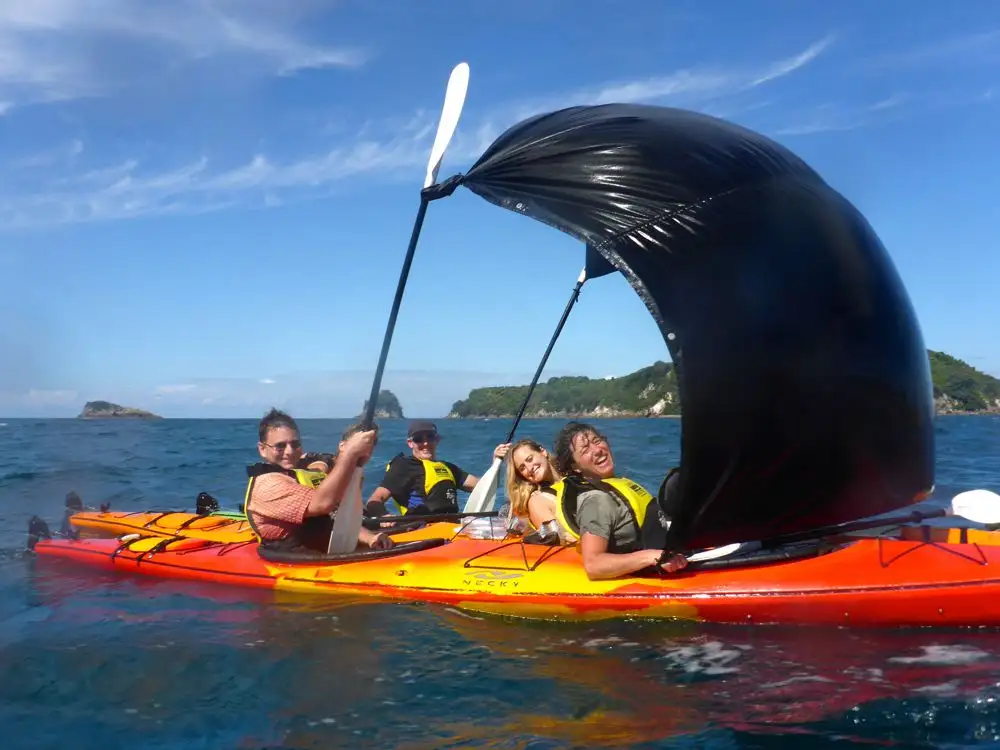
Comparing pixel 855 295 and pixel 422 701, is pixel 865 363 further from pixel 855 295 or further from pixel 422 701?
pixel 422 701

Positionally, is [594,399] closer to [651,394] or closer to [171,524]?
[651,394]

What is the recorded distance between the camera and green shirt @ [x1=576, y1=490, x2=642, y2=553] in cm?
608

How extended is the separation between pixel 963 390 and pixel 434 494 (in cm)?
9704

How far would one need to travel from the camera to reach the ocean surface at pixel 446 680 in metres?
4.37

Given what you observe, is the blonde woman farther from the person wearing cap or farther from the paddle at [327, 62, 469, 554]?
the person wearing cap

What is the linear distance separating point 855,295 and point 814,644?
7.69 ft

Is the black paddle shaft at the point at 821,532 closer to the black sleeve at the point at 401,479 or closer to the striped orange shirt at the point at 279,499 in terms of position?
the striped orange shirt at the point at 279,499

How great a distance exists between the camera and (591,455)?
20.7 ft

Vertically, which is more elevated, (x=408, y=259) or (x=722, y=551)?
(x=408, y=259)

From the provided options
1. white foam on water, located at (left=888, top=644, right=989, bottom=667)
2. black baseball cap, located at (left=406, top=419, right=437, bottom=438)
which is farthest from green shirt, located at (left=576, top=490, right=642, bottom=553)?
black baseball cap, located at (left=406, top=419, right=437, bottom=438)

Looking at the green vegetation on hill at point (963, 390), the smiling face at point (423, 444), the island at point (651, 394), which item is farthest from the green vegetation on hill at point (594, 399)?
the smiling face at point (423, 444)

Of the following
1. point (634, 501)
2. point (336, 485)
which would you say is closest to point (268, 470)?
point (336, 485)

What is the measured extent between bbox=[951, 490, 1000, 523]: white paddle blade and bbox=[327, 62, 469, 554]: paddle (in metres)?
4.72

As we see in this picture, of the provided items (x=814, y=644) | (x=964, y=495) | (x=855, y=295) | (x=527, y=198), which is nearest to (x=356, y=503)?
(x=527, y=198)
